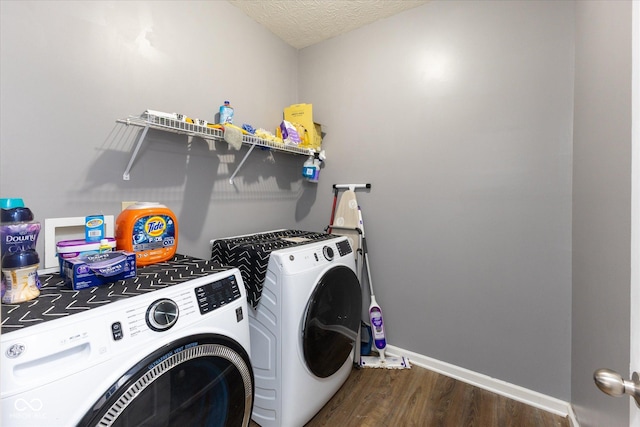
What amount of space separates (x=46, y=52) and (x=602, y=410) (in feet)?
8.37

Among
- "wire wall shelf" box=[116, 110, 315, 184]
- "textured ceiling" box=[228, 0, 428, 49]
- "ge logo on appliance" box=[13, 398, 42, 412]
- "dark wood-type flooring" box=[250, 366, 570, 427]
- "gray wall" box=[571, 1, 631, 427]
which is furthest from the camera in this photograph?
"textured ceiling" box=[228, 0, 428, 49]

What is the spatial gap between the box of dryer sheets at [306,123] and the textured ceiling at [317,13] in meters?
0.59

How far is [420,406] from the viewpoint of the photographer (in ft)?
5.17

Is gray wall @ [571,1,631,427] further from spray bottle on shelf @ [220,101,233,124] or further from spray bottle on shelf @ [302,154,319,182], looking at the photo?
spray bottle on shelf @ [220,101,233,124]

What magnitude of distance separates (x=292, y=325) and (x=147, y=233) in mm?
774

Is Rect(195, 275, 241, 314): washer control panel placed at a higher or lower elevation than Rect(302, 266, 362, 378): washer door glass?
higher

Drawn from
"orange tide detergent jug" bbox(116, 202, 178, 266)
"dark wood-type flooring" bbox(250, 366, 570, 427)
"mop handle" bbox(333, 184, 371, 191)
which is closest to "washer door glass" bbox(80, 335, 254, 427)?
"orange tide detergent jug" bbox(116, 202, 178, 266)

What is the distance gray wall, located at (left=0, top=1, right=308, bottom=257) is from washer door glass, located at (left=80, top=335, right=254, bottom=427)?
901 millimetres

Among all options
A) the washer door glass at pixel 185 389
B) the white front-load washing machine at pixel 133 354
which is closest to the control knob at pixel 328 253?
the white front-load washing machine at pixel 133 354

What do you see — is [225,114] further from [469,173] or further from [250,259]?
[469,173]

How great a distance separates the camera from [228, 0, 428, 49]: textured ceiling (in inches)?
73.3

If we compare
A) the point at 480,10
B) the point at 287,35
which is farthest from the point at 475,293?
the point at 287,35

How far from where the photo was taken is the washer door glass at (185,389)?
691 millimetres

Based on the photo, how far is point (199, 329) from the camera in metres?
0.87
